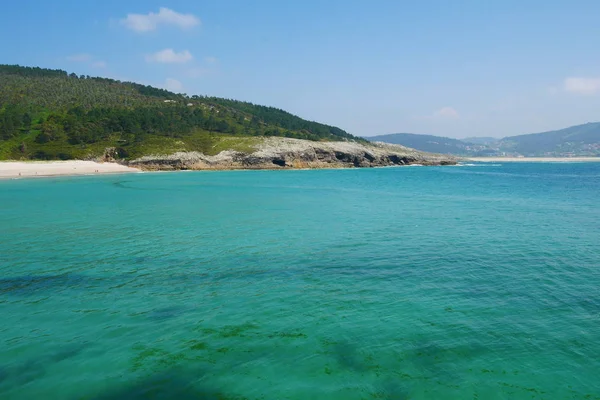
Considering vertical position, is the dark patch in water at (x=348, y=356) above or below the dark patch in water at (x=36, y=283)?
below

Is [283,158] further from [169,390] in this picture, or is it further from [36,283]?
[169,390]

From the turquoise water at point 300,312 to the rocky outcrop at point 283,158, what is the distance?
87707 mm

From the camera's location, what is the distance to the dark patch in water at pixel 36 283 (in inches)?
629

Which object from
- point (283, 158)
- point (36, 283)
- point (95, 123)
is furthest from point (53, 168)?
point (36, 283)

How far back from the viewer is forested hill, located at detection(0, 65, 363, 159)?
4476 inches

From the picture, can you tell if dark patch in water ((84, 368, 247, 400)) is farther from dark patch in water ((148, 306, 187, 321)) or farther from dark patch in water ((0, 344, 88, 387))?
dark patch in water ((148, 306, 187, 321))

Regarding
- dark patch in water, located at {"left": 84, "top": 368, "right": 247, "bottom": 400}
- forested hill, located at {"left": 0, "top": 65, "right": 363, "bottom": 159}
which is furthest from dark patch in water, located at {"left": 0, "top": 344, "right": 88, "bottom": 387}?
forested hill, located at {"left": 0, "top": 65, "right": 363, "bottom": 159}

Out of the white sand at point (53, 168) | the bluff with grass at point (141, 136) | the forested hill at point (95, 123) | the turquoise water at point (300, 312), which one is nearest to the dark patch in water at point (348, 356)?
the turquoise water at point (300, 312)

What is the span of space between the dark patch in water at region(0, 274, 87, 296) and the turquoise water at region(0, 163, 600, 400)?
0.11m

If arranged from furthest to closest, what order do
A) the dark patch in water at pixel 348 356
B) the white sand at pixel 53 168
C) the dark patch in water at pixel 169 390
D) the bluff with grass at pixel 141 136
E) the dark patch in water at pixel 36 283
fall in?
the bluff with grass at pixel 141 136 < the white sand at pixel 53 168 < the dark patch in water at pixel 36 283 < the dark patch in water at pixel 348 356 < the dark patch in water at pixel 169 390

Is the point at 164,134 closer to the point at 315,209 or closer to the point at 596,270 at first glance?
the point at 315,209

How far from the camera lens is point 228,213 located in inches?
1462

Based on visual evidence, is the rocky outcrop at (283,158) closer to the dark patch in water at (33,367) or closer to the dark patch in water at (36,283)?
the dark patch in water at (36,283)

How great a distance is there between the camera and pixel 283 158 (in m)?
130
